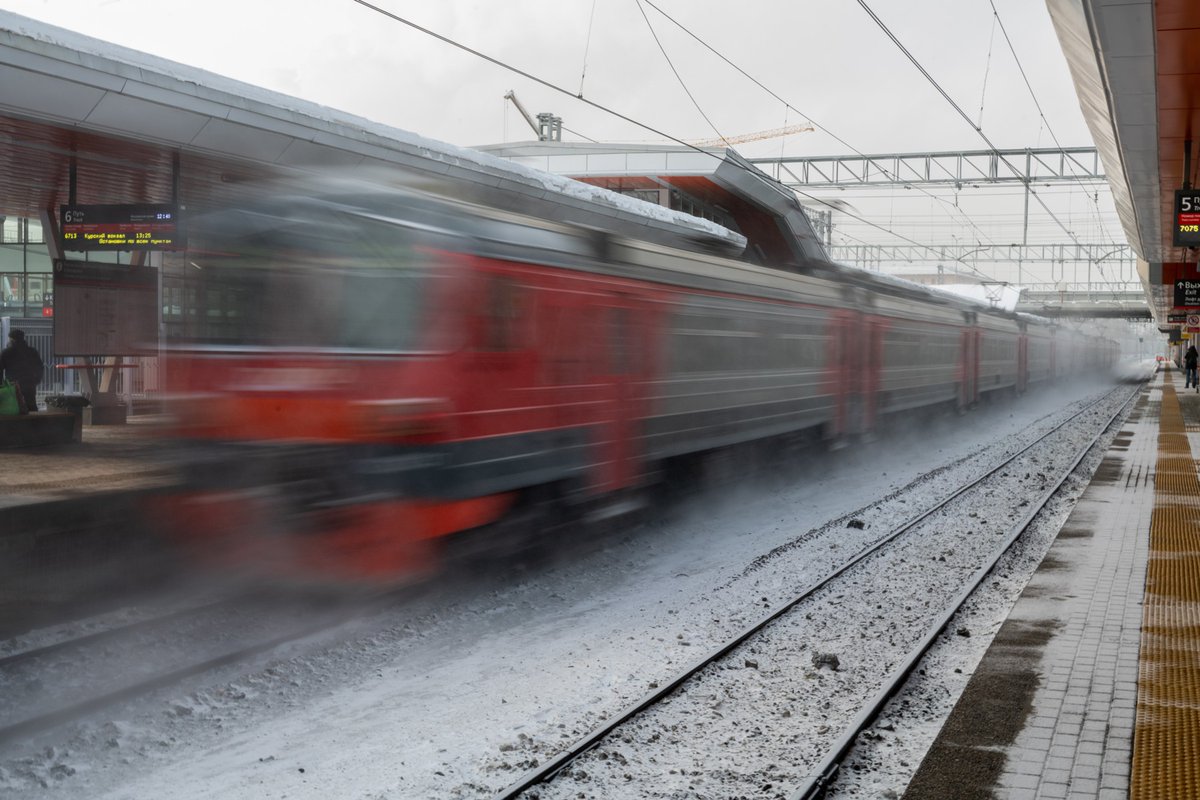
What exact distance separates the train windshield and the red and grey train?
0.01 meters

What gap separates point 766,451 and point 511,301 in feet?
19.2

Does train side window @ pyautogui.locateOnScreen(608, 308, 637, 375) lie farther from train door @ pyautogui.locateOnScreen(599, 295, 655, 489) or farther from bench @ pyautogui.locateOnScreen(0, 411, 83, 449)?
bench @ pyautogui.locateOnScreen(0, 411, 83, 449)

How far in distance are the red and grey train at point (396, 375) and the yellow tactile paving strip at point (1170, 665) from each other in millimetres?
3930

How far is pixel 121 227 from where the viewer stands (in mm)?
12297

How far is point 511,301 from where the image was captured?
7047 mm

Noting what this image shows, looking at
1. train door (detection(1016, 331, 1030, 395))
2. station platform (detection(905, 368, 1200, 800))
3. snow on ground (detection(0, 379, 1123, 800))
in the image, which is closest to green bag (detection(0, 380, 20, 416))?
snow on ground (detection(0, 379, 1123, 800))

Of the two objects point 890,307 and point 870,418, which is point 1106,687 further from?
point 890,307

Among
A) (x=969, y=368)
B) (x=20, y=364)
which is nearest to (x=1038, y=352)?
(x=969, y=368)

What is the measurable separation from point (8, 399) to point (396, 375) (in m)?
10.2

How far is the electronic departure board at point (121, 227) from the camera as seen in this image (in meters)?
11.9

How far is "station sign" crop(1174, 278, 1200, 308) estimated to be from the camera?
79.2 feet

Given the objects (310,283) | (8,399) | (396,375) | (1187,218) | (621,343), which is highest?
(1187,218)

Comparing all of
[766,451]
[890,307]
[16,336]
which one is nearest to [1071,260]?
[890,307]

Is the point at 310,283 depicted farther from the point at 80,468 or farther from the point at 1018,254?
the point at 1018,254
